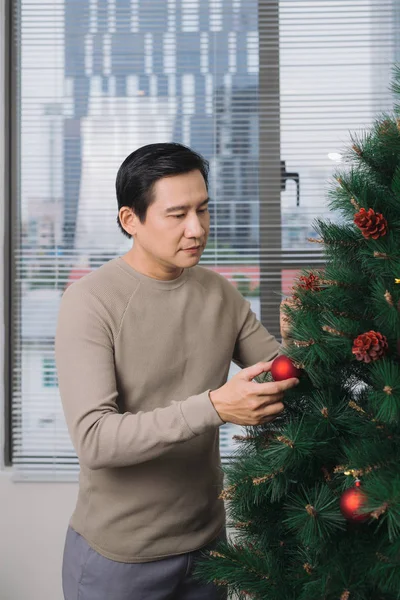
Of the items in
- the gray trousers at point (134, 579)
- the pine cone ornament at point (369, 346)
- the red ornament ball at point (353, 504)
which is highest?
the pine cone ornament at point (369, 346)

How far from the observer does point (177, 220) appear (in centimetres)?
143

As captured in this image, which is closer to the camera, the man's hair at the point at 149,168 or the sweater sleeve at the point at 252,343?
the man's hair at the point at 149,168

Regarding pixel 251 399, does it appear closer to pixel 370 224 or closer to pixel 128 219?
pixel 370 224

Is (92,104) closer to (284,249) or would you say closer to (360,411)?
(284,249)

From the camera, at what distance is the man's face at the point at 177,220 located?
1.42 meters

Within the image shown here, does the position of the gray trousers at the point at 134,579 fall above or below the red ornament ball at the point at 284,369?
below

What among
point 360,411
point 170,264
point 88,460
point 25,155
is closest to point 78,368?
point 88,460

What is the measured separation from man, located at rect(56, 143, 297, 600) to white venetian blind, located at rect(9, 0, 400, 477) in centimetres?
126

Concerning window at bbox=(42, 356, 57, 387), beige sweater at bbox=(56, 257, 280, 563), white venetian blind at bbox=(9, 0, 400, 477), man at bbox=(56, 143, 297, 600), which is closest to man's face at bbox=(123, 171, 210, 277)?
man at bbox=(56, 143, 297, 600)

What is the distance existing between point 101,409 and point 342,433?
477mm

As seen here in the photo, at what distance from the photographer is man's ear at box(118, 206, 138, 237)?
4.95 feet

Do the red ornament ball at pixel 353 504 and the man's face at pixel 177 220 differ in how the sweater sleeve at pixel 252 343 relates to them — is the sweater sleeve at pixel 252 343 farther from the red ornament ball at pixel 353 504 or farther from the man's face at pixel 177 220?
the red ornament ball at pixel 353 504

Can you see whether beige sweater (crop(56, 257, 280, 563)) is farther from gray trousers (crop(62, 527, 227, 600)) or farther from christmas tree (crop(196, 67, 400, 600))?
christmas tree (crop(196, 67, 400, 600))

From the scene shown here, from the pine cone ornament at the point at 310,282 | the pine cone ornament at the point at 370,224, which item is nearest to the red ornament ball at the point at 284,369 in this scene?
the pine cone ornament at the point at 310,282
